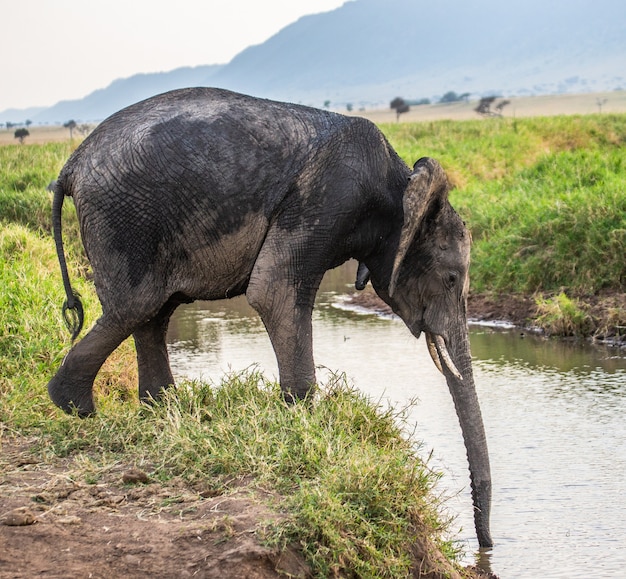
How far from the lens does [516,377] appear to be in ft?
36.0

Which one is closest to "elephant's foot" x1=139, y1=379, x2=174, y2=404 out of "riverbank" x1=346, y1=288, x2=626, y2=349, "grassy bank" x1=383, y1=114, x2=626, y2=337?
"riverbank" x1=346, y1=288, x2=626, y2=349

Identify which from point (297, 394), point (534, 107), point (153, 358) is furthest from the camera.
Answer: point (534, 107)

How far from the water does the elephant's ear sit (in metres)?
1.14

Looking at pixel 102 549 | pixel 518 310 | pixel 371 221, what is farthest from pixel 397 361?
pixel 102 549

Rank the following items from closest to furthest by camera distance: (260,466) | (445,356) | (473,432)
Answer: (260,466)
(473,432)
(445,356)

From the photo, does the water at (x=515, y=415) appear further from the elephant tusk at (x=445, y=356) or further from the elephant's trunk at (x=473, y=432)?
the elephant tusk at (x=445, y=356)

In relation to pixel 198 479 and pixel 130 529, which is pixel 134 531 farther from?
pixel 198 479

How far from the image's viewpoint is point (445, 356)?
6602 mm

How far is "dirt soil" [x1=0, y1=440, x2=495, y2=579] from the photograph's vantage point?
459cm

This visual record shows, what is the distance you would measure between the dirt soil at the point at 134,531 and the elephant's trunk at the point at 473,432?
0.76 metres

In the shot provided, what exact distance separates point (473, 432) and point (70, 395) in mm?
2301

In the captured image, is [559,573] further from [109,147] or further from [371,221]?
[109,147]

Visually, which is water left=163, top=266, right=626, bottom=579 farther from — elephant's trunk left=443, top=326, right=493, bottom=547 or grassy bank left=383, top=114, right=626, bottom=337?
grassy bank left=383, top=114, right=626, bottom=337

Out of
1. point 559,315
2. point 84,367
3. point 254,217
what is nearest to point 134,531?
point 84,367
